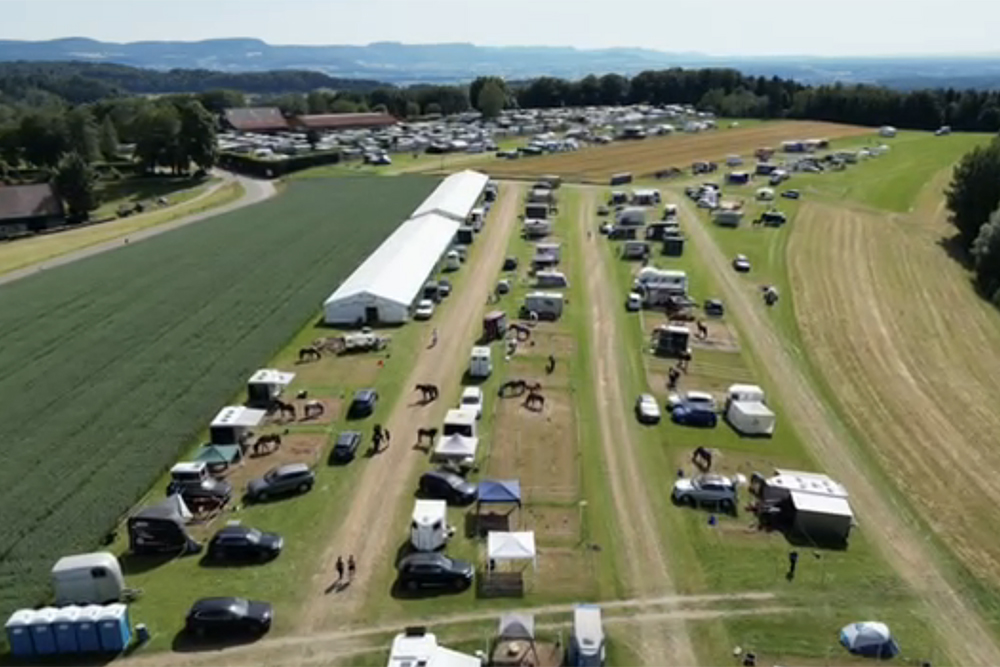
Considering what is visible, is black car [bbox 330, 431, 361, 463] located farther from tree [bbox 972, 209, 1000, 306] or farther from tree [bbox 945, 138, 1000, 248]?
tree [bbox 945, 138, 1000, 248]

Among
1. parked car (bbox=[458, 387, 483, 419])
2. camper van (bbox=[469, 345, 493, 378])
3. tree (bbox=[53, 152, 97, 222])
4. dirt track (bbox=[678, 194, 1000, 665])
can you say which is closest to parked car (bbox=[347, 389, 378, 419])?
parked car (bbox=[458, 387, 483, 419])

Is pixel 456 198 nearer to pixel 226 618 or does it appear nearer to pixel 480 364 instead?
pixel 480 364

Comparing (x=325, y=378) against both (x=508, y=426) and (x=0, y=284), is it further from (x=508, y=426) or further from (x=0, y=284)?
(x=0, y=284)

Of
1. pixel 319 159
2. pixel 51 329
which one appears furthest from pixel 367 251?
pixel 319 159

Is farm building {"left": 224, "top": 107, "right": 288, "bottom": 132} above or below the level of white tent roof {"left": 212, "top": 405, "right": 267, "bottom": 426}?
above

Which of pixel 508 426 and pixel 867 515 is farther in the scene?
pixel 508 426
